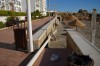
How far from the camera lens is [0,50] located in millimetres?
8695

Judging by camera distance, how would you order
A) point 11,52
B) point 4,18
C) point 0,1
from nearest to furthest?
point 11,52 < point 4,18 < point 0,1

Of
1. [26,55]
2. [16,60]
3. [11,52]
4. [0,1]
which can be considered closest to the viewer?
[16,60]

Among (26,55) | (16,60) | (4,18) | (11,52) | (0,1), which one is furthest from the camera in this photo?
(0,1)

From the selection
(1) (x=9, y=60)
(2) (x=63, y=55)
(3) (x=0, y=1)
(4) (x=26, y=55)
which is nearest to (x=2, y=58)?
(1) (x=9, y=60)

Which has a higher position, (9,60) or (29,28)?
(29,28)

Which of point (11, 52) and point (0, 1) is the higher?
point (0, 1)

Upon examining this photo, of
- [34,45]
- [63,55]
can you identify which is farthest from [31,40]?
[63,55]

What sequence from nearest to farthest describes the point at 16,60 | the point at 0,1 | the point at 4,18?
the point at 16,60 < the point at 4,18 < the point at 0,1

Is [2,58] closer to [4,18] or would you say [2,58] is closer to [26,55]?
[26,55]

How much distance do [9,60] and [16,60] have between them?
0.30 meters

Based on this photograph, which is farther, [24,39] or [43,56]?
[24,39]

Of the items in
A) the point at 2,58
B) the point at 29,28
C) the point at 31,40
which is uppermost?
the point at 29,28

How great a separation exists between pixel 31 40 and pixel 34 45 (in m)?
0.38

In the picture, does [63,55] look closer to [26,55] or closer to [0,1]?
[26,55]
